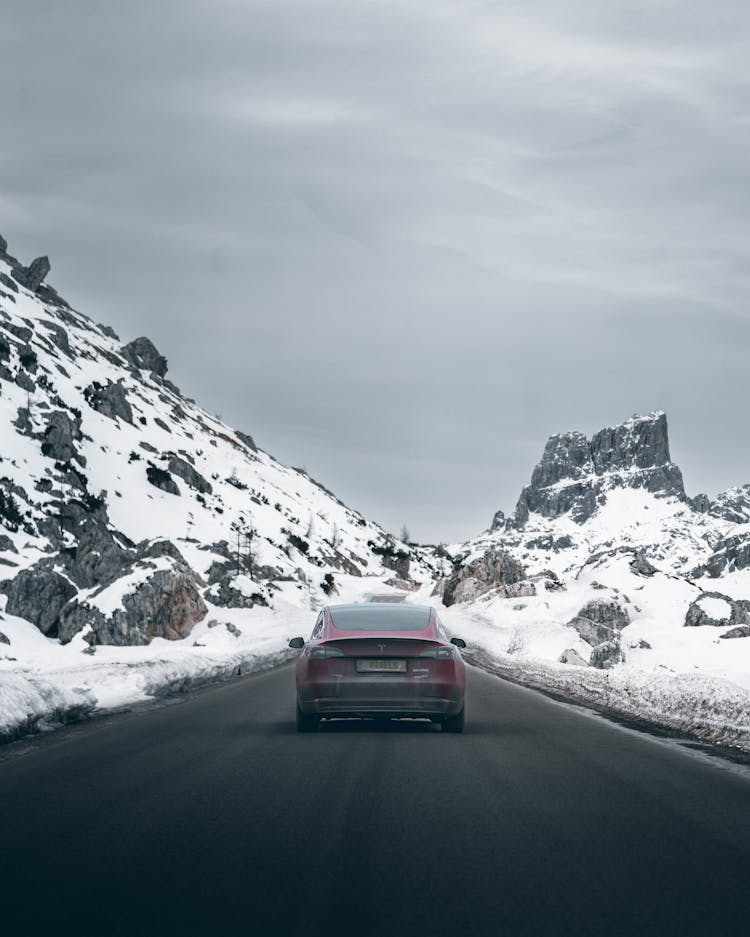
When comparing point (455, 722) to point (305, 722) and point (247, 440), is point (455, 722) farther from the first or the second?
point (247, 440)

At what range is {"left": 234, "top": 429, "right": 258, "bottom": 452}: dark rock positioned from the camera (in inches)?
7161

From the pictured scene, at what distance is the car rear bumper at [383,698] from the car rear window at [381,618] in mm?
864

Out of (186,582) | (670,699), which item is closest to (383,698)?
(670,699)

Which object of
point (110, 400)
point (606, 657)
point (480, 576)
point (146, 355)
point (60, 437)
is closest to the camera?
point (606, 657)

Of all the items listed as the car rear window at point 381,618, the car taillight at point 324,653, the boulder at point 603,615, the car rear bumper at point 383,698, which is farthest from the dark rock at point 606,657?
the car taillight at point 324,653

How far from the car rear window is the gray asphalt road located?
5.99ft

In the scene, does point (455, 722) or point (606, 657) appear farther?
point (606, 657)

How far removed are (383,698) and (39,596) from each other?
49.1 meters

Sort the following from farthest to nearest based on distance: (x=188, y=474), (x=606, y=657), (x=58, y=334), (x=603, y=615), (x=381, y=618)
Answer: (x=58, y=334) < (x=188, y=474) < (x=603, y=615) < (x=606, y=657) < (x=381, y=618)

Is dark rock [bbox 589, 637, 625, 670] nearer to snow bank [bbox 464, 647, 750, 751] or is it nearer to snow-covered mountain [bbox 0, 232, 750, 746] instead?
snow-covered mountain [bbox 0, 232, 750, 746]

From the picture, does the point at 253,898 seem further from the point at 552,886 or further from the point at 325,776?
the point at 325,776

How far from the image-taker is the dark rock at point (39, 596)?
56250 mm

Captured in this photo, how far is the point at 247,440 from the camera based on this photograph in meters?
187

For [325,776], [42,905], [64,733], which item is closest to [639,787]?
[325,776]
